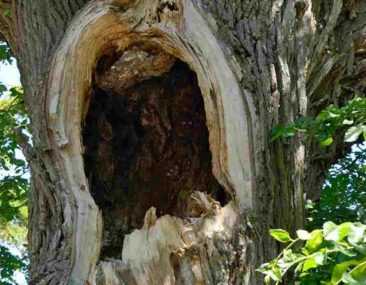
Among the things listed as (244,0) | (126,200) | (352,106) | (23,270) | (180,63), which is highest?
(244,0)

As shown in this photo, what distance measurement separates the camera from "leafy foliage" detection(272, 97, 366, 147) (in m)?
2.11

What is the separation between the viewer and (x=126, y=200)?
9.28ft

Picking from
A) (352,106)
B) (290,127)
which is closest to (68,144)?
(290,127)

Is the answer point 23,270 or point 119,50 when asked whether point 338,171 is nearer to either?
point 119,50

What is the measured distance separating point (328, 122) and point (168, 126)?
0.80 meters

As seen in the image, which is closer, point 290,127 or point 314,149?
point 290,127

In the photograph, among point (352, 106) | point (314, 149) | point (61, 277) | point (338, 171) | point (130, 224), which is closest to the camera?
point (352, 106)

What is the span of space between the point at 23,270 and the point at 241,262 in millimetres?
2057

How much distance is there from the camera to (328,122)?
7.59ft

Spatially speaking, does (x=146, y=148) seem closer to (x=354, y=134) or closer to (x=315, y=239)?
(x=354, y=134)

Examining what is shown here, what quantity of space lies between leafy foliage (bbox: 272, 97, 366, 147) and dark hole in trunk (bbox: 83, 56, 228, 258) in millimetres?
503

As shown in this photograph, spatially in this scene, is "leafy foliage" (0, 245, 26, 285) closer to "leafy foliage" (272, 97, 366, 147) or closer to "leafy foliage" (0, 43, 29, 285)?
"leafy foliage" (0, 43, 29, 285)

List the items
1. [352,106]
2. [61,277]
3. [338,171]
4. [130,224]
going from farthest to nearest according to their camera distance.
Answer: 1. [338,171]
2. [130,224]
3. [61,277]
4. [352,106]

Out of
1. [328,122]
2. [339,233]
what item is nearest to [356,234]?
[339,233]
